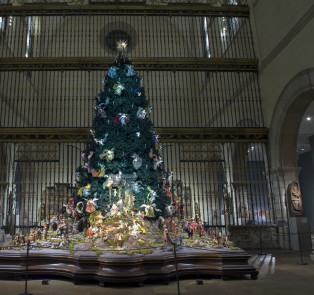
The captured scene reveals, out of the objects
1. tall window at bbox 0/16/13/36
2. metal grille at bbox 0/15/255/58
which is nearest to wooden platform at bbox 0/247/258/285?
metal grille at bbox 0/15/255/58

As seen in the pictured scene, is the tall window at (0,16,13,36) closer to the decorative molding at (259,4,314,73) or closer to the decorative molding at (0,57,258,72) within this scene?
the decorative molding at (0,57,258,72)

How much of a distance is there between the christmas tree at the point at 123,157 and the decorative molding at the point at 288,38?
535 cm

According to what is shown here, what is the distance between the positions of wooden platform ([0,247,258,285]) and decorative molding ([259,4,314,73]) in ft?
24.1

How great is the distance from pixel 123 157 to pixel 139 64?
655 cm

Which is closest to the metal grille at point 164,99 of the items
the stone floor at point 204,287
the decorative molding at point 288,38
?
the decorative molding at point 288,38

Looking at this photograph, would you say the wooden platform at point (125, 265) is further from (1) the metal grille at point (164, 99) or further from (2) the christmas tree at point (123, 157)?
(1) the metal grille at point (164, 99)

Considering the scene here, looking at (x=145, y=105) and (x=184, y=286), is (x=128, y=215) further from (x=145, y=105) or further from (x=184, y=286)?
(x=145, y=105)

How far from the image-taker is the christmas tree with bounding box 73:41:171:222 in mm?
7988

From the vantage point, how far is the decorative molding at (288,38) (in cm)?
990

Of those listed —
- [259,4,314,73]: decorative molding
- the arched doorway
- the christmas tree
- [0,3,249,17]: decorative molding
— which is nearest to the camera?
the christmas tree

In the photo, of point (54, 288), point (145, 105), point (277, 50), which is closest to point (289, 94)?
point (277, 50)

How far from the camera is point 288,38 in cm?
1120

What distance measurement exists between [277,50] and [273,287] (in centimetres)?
905

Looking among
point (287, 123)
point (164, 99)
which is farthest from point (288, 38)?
point (164, 99)
